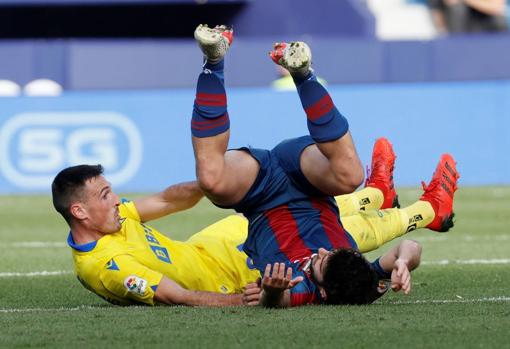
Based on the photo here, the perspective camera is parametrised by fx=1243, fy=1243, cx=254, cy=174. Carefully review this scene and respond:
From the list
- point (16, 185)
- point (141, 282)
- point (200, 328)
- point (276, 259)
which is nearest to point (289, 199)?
point (276, 259)

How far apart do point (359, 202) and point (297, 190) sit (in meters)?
0.92

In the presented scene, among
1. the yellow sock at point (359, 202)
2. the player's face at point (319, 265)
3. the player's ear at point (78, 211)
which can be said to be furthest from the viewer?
the yellow sock at point (359, 202)

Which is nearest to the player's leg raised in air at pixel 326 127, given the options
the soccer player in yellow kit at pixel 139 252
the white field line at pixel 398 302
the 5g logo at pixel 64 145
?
the white field line at pixel 398 302

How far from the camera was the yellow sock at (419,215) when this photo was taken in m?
7.69

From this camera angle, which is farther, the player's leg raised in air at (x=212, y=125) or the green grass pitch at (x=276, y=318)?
the player's leg raised in air at (x=212, y=125)

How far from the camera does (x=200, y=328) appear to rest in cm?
595

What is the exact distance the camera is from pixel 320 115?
265 inches

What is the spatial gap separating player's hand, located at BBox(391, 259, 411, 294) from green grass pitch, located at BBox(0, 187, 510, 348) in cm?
14

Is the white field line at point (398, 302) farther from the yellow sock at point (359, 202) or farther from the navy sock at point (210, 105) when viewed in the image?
A: the navy sock at point (210, 105)

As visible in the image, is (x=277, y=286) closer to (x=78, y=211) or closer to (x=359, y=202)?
(x=78, y=211)

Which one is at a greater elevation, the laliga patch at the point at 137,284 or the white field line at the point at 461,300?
the laliga patch at the point at 137,284

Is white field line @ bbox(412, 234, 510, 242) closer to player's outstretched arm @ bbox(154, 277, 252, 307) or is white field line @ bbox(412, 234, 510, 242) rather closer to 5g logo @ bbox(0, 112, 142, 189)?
player's outstretched arm @ bbox(154, 277, 252, 307)

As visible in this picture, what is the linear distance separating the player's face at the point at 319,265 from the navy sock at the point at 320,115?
0.61 meters

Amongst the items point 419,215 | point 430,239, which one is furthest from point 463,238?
point 419,215
